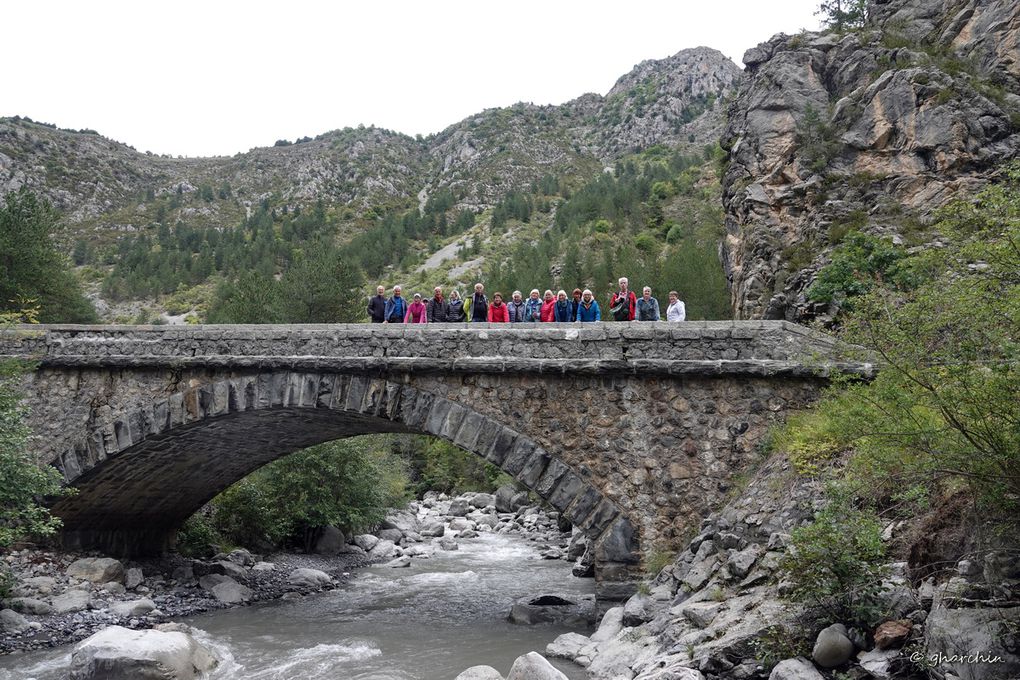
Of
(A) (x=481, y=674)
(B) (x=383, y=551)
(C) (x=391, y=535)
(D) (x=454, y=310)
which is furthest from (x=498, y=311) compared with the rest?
(C) (x=391, y=535)


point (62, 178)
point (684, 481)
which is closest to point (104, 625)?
point (684, 481)

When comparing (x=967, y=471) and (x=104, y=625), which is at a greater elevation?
(x=967, y=471)

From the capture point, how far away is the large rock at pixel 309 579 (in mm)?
16609

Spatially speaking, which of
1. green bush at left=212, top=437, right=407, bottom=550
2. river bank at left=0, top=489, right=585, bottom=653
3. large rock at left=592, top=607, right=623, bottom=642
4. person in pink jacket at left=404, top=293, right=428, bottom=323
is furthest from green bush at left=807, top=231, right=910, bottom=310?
green bush at left=212, top=437, right=407, bottom=550

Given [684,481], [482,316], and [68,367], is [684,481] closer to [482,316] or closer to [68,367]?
[482,316]

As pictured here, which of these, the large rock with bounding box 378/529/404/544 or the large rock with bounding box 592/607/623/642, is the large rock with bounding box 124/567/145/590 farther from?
the large rock with bounding box 592/607/623/642

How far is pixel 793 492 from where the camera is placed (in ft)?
29.0

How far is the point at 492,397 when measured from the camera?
1162 cm

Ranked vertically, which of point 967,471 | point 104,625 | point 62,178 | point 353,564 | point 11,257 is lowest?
point 353,564

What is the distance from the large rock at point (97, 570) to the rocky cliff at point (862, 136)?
56.3 ft

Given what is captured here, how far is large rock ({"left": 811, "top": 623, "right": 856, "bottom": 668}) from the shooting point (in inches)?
220

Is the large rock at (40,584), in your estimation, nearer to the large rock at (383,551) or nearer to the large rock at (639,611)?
the large rock at (383,551)

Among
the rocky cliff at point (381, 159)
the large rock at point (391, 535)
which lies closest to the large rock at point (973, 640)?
the large rock at point (391, 535)

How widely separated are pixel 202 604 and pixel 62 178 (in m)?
78.8
